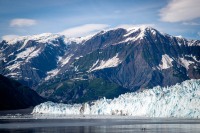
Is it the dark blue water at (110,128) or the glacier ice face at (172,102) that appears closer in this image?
the dark blue water at (110,128)

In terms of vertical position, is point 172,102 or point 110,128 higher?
point 172,102

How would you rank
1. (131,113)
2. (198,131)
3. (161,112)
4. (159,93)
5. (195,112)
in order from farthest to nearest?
1. (131,113)
2. (159,93)
3. (161,112)
4. (195,112)
5. (198,131)

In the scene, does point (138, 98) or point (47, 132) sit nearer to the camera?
point (47, 132)

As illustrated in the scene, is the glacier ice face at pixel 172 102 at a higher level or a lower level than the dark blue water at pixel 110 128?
higher

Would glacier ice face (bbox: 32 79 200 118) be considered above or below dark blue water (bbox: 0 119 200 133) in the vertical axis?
above

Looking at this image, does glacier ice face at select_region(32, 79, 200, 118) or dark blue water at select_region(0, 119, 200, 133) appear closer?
dark blue water at select_region(0, 119, 200, 133)

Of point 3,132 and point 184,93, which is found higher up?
point 184,93

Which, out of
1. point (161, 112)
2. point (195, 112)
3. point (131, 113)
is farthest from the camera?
point (131, 113)

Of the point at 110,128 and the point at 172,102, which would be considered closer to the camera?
the point at 110,128

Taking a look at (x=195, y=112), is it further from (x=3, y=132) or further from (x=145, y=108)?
(x=3, y=132)

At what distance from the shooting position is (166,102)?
15700cm

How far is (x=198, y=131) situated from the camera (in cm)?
9294

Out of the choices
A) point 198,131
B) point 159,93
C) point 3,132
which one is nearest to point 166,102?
point 159,93

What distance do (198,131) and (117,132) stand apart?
1887cm
